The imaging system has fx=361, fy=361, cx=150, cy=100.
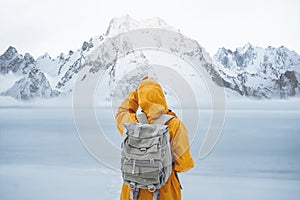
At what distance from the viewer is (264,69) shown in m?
5.37

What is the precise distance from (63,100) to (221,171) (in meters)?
2.73

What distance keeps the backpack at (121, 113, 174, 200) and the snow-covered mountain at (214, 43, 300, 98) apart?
3700mm

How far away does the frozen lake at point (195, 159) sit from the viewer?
3016mm

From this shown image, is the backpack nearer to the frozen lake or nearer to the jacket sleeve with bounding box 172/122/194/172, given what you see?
the jacket sleeve with bounding box 172/122/194/172

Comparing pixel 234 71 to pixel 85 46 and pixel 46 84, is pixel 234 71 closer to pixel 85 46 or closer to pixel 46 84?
pixel 85 46

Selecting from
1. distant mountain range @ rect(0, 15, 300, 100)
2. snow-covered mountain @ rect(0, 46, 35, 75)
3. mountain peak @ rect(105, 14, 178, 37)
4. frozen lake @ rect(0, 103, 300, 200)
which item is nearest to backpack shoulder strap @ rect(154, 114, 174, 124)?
frozen lake @ rect(0, 103, 300, 200)

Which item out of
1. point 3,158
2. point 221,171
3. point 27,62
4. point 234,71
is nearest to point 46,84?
point 27,62

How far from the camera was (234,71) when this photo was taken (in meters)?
5.11

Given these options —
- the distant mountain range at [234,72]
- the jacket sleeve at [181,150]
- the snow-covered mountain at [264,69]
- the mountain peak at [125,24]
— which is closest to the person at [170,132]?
the jacket sleeve at [181,150]

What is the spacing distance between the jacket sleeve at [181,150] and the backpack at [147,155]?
0.13 feet

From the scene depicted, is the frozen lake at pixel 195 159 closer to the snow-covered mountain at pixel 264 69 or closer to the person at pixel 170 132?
the snow-covered mountain at pixel 264 69

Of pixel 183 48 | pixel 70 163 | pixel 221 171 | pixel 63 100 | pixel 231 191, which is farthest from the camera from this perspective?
pixel 63 100

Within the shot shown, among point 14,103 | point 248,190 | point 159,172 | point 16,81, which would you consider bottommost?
point 248,190

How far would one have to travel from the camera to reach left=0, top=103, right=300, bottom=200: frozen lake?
3.02m
